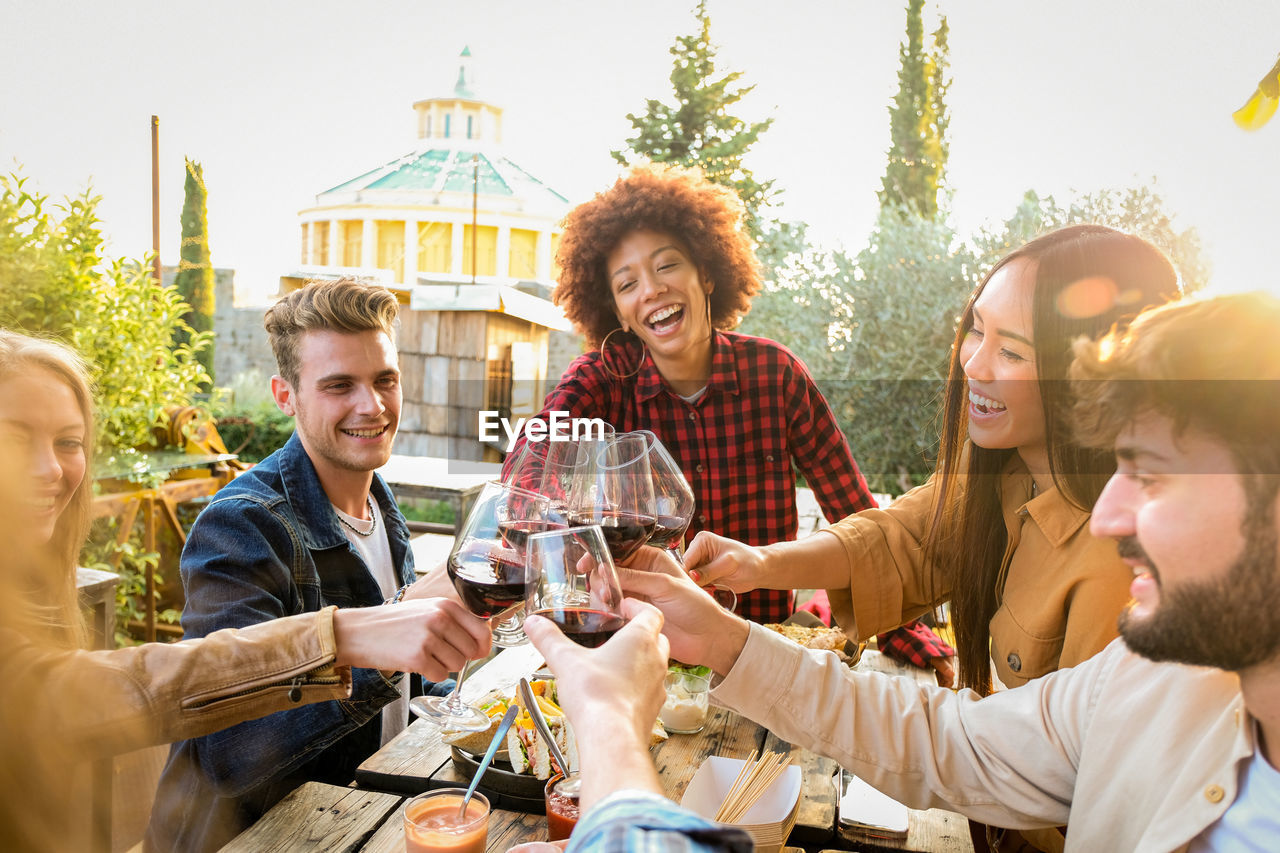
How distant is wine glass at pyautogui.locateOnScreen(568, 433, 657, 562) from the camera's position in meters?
1.44

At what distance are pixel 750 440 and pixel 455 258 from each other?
2222 cm

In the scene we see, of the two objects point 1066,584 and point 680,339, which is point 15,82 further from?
point 1066,584

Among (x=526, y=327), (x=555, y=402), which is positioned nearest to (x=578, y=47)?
(x=526, y=327)

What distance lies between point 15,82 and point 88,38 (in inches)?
65.3

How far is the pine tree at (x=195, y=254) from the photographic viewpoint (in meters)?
9.98

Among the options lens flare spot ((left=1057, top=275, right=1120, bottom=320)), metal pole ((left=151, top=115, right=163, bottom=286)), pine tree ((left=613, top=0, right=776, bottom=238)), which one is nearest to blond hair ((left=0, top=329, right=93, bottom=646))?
lens flare spot ((left=1057, top=275, right=1120, bottom=320))

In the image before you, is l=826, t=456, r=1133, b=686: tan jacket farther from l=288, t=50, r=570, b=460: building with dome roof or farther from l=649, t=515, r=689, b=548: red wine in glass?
l=288, t=50, r=570, b=460: building with dome roof

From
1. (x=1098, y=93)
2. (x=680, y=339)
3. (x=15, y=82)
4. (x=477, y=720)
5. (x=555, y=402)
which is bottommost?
(x=477, y=720)

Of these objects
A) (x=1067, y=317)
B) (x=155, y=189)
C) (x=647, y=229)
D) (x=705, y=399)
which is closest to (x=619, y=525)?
(x=1067, y=317)

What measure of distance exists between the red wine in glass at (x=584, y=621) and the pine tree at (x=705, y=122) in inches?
519

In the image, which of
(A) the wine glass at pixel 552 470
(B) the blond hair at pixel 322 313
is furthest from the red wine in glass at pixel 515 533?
(B) the blond hair at pixel 322 313

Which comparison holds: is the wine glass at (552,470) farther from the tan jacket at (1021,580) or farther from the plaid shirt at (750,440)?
the plaid shirt at (750,440)

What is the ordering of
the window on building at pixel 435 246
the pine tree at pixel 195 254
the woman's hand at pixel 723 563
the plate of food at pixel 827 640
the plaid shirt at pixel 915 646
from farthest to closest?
1. the window on building at pixel 435 246
2. the pine tree at pixel 195 254
3. the plaid shirt at pixel 915 646
4. the plate of food at pixel 827 640
5. the woman's hand at pixel 723 563

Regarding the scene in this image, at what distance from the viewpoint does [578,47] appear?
16500 mm
